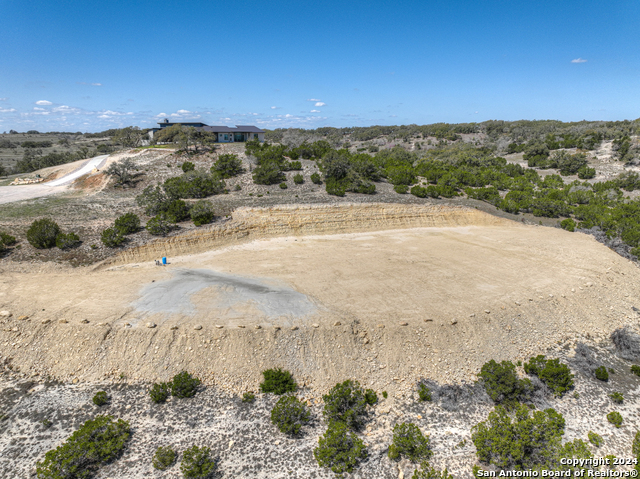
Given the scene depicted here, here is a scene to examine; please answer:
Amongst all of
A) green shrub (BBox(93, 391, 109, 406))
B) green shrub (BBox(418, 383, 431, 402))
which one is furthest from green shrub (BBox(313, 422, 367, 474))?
green shrub (BBox(93, 391, 109, 406))

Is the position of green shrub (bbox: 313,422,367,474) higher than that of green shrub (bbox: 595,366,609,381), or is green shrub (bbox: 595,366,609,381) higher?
green shrub (bbox: 313,422,367,474)

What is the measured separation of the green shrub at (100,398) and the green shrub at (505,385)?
1646 cm

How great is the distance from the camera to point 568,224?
33.0 metres

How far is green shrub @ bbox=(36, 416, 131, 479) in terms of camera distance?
397 inches

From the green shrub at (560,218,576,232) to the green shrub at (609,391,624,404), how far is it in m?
23.8

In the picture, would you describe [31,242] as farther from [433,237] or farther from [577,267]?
[577,267]

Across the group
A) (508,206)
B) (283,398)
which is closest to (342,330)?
(283,398)

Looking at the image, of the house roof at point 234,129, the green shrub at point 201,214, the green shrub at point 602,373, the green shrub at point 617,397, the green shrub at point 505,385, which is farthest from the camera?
the house roof at point 234,129

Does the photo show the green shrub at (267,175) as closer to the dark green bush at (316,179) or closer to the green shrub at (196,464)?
the dark green bush at (316,179)

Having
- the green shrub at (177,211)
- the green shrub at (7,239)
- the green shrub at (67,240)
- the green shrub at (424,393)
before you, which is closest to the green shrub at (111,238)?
the green shrub at (67,240)

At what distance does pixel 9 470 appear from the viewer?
34.8 feet

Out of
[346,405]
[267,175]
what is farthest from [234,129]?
[346,405]

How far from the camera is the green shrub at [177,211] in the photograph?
97.4ft

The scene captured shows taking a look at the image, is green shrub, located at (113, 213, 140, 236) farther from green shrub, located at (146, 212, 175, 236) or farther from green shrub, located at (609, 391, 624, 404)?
green shrub, located at (609, 391, 624, 404)
